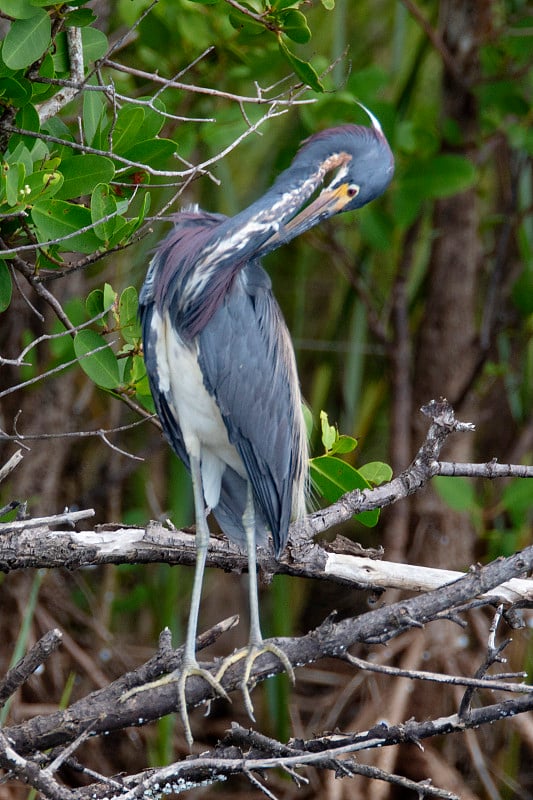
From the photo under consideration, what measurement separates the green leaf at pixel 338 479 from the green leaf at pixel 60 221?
Answer: 75 cm

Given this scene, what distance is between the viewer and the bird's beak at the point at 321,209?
2.33 meters

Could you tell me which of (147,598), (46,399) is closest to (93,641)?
(147,598)

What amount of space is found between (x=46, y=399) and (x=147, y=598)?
1039mm

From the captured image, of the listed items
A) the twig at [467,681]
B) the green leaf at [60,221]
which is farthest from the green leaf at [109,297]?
the twig at [467,681]

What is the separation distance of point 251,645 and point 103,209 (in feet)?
3.43

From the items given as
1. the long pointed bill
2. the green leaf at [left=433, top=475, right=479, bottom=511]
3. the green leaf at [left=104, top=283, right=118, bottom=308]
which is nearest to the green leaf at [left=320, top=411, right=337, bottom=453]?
the long pointed bill

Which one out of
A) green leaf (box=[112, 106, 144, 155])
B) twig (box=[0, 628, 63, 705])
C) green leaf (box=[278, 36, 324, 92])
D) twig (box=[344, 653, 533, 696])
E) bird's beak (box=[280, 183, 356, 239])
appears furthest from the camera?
bird's beak (box=[280, 183, 356, 239])

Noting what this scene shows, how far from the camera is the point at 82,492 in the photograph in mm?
4125

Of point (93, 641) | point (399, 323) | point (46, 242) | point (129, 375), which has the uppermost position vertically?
point (46, 242)

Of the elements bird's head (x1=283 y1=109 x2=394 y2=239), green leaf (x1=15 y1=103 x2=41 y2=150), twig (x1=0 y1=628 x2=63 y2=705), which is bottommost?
twig (x1=0 y1=628 x2=63 y2=705)

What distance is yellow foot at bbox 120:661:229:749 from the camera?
1.97m

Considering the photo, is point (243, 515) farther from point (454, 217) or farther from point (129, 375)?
point (454, 217)

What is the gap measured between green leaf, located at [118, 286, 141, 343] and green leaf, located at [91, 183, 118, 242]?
0.18 meters

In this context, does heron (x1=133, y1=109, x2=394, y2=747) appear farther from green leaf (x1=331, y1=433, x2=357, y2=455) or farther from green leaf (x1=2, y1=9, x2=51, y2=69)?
green leaf (x1=2, y1=9, x2=51, y2=69)
